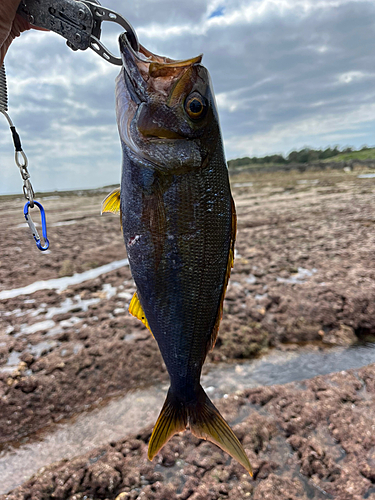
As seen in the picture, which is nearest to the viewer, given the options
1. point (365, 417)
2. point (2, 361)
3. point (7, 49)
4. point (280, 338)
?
point (7, 49)

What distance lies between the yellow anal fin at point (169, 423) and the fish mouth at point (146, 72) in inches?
58.5

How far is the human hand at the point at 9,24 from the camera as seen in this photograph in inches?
69.3

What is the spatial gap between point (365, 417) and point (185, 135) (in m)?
2.91

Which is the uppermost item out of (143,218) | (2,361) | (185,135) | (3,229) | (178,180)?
(185,135)

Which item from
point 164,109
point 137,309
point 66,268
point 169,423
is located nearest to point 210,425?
point 169,423

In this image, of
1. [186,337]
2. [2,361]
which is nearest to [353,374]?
[186,337]

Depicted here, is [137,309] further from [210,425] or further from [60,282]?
[60,282]

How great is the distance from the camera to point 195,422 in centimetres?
182

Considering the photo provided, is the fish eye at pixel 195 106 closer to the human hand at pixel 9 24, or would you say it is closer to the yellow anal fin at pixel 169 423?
the human hand at pixel 9 24

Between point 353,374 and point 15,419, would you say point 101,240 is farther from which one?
point 353,374

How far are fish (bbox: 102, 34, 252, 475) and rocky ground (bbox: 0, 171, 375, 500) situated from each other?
127cm

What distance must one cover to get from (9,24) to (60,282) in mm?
5145

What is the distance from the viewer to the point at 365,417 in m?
3.05

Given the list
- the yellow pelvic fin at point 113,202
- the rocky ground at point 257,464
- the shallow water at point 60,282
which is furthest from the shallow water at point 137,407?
the shallow water at point 60,282
